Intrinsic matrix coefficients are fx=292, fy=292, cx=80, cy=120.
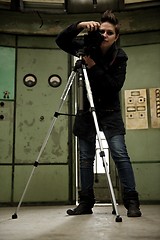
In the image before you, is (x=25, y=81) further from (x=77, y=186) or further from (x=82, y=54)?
(x=82, y=54)

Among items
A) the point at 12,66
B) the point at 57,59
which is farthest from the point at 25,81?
the point at 57,59

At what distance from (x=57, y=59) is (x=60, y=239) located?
9.01 ft

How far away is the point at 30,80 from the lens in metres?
3.55

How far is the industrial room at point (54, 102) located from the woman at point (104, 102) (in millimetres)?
1321

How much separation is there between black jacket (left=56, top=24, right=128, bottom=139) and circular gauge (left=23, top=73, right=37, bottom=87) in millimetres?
1592

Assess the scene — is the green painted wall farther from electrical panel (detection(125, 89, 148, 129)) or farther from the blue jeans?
the blue jeans

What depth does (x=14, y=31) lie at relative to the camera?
3520 millimetres

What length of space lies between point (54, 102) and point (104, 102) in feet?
5.21

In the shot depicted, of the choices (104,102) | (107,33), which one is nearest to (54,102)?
(104,102)

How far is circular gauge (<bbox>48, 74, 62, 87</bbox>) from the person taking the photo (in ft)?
11.7

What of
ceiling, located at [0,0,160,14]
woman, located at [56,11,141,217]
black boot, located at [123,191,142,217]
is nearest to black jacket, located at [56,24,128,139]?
woman, located at [56,11,141,217]

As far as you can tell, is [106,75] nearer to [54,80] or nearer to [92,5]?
[54,80]

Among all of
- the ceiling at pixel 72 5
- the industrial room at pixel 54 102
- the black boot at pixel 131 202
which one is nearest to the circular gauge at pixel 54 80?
the industrial room at pixel 54 102

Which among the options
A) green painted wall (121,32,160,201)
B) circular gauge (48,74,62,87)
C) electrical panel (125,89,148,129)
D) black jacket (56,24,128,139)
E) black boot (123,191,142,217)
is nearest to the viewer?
black boot (123,191,142,217)
